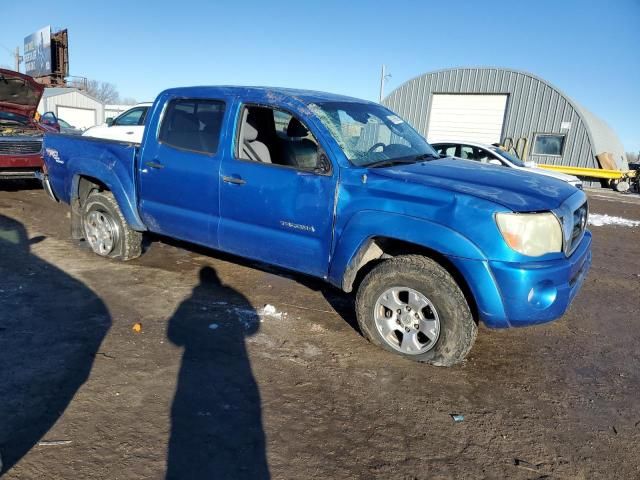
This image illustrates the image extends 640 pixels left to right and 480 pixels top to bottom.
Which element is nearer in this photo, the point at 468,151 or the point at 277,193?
the point at 277,193

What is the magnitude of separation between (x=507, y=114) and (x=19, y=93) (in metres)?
19.6

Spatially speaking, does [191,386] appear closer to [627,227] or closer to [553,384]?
[553,384]

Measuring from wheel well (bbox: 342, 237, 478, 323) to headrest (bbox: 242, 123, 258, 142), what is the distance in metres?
1.53

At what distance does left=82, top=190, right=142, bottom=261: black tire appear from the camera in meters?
5.27

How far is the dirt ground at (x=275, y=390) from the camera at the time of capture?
96.2 inches

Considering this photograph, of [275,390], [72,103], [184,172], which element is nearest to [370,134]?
[184,172]

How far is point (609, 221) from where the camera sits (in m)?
11.0

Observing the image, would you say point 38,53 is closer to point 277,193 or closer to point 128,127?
point 128,127

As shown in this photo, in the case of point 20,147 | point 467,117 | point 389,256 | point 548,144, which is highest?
point 467,117

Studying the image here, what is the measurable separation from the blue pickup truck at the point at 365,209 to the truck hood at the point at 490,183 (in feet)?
0.05

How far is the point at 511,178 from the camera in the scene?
366 cm

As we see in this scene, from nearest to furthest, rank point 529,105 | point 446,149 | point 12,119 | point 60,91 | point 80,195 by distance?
point 80,195 < point 12,119 < point 446,149 < point 529,105 < point 60,91

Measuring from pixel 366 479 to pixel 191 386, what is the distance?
1.30m

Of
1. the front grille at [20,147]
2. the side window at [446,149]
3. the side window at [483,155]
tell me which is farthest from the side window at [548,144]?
the front grille at [20,147]
